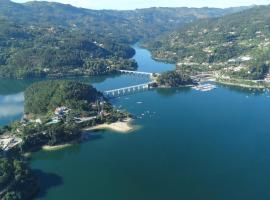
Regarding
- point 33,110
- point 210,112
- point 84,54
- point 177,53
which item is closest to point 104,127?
point 33,110

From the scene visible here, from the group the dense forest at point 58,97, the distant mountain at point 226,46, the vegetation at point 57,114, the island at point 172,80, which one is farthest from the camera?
the distant mountain at point 226,46

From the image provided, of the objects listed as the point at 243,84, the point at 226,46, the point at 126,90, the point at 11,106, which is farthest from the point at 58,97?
the point at 226,46

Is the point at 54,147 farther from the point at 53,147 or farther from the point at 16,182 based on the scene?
the point at 16,182

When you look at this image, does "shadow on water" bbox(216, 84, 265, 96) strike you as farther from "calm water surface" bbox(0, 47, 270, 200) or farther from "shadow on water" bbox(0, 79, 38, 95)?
"shadow on water" bbox(0, 79, 38, 95)

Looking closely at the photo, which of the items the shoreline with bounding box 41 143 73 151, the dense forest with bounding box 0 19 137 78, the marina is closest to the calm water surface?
the shoreline with bounding box 41 143 73 151

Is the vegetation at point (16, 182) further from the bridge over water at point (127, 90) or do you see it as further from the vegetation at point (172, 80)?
the vegetation at point (172, 80)

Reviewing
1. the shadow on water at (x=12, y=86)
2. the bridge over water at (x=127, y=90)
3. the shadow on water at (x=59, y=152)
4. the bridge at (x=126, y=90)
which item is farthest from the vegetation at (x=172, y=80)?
the shadow on water at (x=59, y=152)
